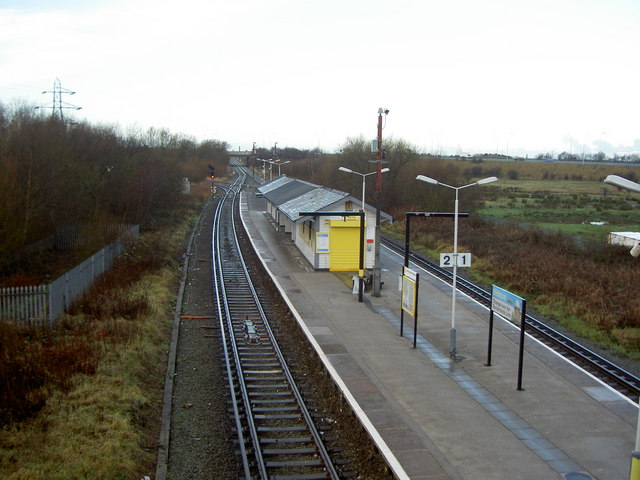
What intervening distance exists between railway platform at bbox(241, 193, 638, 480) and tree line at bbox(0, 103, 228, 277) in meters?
9.56

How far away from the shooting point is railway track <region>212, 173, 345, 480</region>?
9.13 metres

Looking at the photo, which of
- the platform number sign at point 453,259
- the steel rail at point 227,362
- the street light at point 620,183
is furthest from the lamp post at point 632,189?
the platform number sign at point 453,259

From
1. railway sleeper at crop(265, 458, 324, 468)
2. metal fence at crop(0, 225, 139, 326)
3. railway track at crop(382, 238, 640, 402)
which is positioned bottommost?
railway sleeper at crop(265, 458, 324, 468)

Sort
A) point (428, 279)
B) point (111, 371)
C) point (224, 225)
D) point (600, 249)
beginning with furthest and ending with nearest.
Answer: point (224, 225), point (600, 249), point (428, 279), point (111, 371)

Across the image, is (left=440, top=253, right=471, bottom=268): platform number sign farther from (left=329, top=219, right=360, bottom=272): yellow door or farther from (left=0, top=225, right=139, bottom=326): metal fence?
(left=329, top=219, right=360, bottom=272): yellow door

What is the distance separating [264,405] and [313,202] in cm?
1882

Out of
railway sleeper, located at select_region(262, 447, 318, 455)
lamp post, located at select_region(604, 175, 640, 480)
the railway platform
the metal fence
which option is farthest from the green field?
lamp post, located at select_region(604, 175, 640, 480)

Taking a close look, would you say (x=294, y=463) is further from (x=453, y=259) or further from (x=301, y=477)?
(x=453, y=259)

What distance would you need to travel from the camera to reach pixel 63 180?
78.7 ft

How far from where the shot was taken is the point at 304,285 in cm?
2286

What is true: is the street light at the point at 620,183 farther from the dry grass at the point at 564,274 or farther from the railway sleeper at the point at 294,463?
the dry grass at the point at 564,274

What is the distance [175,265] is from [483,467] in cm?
1973

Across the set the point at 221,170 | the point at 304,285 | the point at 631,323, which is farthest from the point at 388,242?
the point at 221,170

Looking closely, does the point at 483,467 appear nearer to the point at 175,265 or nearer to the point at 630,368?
the point at 630,368
